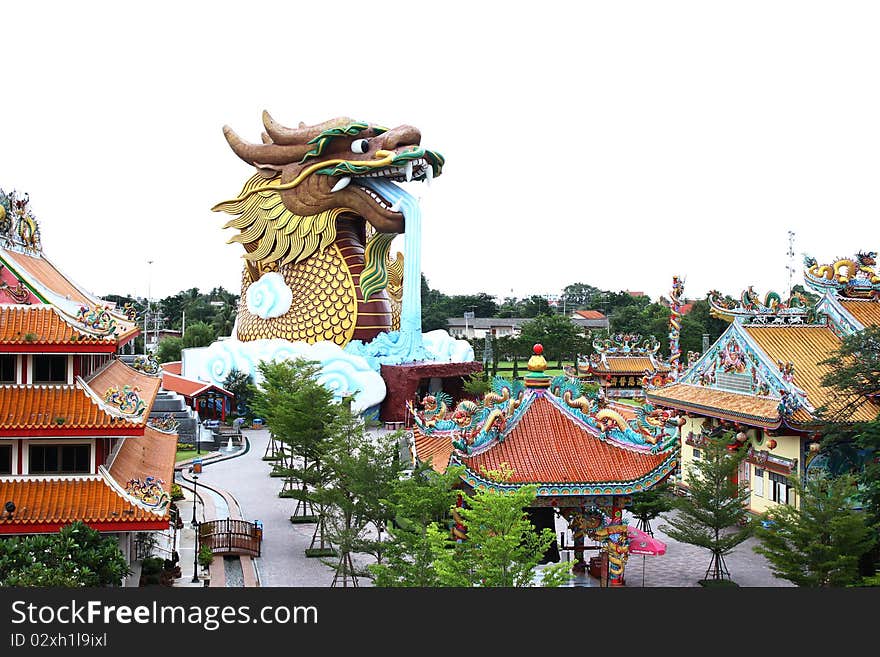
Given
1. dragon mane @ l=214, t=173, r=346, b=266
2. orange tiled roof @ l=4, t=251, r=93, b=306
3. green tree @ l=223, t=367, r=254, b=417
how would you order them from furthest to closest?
dragon mane @ l=214, t=173, r=346, b=266, green tree @ l=223, t=367, r=254, b=417, orange tiled roof @ l=4, t=251, r=93, b=306

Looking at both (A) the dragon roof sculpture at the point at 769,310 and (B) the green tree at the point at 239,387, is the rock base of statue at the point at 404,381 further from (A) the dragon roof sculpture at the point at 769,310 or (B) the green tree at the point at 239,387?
(A) the dragon roof sculpture at the point at 769,310

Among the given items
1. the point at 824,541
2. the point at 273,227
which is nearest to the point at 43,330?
the point at 824,541

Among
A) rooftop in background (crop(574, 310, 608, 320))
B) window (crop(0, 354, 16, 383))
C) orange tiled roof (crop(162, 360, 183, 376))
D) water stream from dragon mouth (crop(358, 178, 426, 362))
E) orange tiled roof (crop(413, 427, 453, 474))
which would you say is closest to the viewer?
window (crop(0, 354, 16, 383))

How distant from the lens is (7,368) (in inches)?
569

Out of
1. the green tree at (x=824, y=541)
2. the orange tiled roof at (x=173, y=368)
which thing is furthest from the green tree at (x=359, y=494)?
the orange tiled roof at (x=173, y=368)

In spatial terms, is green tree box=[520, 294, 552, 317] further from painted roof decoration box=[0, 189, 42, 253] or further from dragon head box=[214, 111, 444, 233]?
painted roof decoration box=[0, 189, 42, 253]

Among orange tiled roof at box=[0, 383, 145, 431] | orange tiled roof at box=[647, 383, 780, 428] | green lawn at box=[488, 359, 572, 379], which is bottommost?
green lawn at box=[488, 359, 572, 379]

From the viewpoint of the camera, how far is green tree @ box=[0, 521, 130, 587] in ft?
39.8

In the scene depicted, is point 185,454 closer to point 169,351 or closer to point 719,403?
point 719,403

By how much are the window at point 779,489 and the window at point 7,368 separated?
57.6ft

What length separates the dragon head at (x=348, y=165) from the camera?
42.1 meters

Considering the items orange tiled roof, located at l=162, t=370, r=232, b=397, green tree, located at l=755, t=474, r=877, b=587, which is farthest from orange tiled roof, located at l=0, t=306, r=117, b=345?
orange tiled roof, located at l=162, t=370, r=232, b=397

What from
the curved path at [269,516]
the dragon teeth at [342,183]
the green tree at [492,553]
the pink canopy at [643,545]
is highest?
the dragon teeth at [342,183]

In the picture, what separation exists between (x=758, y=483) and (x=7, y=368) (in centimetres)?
1825
